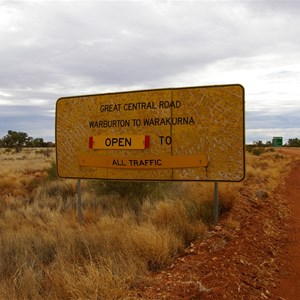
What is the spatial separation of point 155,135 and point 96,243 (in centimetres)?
257

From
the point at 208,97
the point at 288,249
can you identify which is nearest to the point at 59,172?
the point at 208,97

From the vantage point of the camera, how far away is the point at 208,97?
7.21 meters

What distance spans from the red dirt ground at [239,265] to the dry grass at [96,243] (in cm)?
31

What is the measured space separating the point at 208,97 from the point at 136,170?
6.99ft

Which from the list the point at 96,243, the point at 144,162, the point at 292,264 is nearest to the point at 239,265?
the point at 292,264

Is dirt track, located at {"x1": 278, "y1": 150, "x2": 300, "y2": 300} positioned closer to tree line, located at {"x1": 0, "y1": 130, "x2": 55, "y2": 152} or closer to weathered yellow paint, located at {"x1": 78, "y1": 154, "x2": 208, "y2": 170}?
weathered yellow paint, located at {"x1": 78, "y1": 154, "x2": 208, "y2": 170}

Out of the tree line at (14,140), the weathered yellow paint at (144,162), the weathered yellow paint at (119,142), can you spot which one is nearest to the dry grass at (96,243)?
the weathered yellow paint at (144,162)

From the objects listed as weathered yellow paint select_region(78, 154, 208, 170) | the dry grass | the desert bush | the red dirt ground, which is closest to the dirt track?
the red dirt ground

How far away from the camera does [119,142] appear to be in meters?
8.07

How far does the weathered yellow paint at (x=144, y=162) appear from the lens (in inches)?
289

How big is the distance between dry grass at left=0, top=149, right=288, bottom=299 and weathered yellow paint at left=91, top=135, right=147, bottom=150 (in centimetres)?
149

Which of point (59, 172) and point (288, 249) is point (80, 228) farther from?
point (288, 249)

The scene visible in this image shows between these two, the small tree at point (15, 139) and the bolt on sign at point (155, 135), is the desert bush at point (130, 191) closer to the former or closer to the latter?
the bolt on sign at point (155, 135)

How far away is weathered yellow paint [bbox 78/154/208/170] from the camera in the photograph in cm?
734
